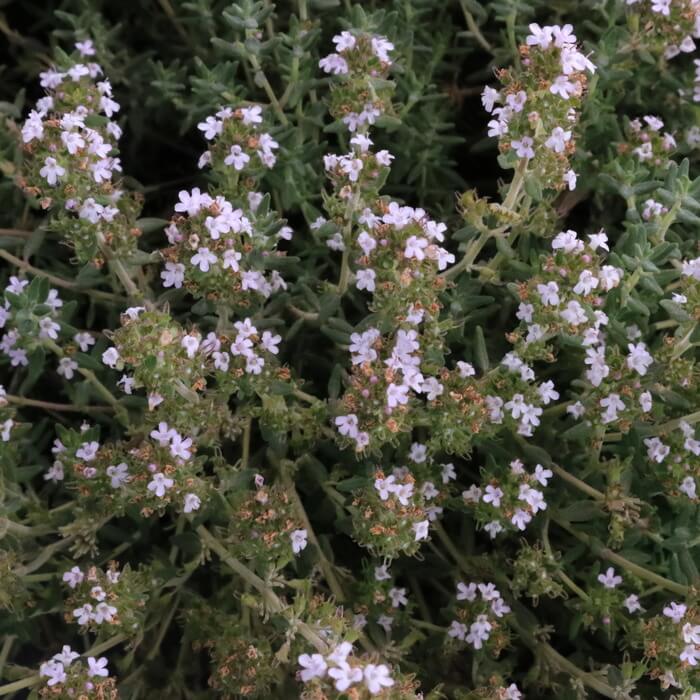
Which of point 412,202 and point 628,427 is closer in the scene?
point 628,427

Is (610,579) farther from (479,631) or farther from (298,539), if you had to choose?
(298,539)

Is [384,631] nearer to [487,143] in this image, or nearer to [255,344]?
[255,344]

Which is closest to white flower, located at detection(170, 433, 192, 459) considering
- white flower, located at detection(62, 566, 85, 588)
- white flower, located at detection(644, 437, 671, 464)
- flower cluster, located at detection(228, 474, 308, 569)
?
flower cluster, located at detection(228, 474, 308, 569)

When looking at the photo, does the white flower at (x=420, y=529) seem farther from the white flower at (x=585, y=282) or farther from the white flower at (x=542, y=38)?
the white flower at (x=542, y=38)

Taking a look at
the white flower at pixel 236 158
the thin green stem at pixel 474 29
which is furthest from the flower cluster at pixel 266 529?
the thin green stem at pixel 474 29

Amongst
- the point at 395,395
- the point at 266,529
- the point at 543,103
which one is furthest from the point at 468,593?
the point at 543,103

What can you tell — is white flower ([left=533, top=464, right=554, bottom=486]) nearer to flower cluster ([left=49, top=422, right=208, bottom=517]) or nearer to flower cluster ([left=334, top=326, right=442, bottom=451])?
flower cluster ([left=334, top=326, right=442, bottom=451])

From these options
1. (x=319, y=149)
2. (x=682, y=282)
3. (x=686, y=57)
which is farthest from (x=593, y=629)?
(x=686, y=57)
